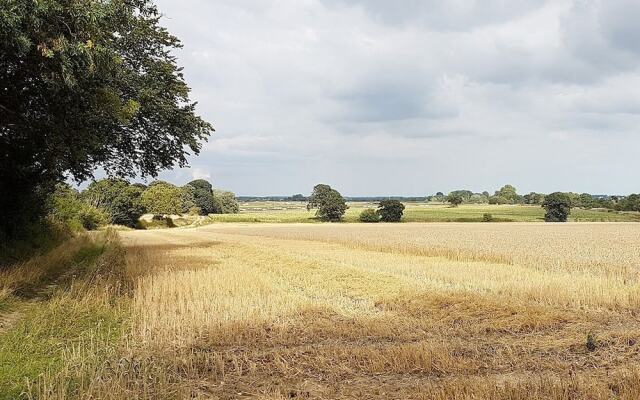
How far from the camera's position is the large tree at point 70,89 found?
35.2 feet

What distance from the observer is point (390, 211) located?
373 feet

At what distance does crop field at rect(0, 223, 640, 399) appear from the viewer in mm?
6555

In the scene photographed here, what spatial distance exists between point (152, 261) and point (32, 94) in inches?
440

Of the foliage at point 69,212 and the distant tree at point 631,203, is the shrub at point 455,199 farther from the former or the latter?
the foliage at point 69,212

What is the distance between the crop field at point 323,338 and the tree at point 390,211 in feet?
315

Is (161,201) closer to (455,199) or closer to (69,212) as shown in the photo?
(69,212)

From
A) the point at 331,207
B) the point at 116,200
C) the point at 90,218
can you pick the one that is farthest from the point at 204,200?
the point at 90,218

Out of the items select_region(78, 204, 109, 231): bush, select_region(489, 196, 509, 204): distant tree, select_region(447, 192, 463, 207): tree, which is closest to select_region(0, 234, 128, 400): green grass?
select_region(78, 204, 109, 231): bush

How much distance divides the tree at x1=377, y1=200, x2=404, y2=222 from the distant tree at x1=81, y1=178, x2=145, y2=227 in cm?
5507

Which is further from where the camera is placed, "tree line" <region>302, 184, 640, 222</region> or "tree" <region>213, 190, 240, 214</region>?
"tree" <region>213, 190, 240, 214</region>

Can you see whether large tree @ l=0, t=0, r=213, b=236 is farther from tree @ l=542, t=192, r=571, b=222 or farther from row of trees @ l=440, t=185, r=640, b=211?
row of trees @ l=440, t=185, r=640, b=211

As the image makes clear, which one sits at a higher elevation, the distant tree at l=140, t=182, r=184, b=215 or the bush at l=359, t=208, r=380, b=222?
the distant tree at l=140, t=182, r=184, b=215

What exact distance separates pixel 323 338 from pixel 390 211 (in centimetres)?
10549

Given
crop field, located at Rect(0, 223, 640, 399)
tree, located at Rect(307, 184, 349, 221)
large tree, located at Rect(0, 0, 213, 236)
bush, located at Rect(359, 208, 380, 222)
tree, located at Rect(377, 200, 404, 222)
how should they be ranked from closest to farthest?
crop field, located at Rect(0, 223, 640, 399) → large tree, located at Rect(0, 0, 213, 236) → bush, located at Rect(359, 208, 380, 222) → tree, located at Rect(377, 200, 404, 222) → tree, located at Rect(307, 184, 349, 221)
